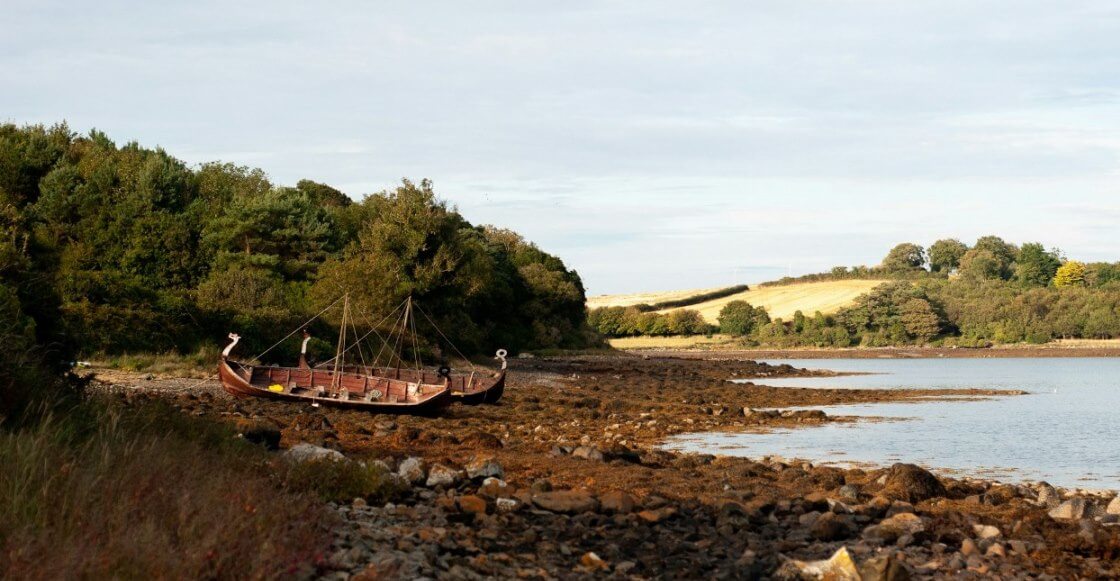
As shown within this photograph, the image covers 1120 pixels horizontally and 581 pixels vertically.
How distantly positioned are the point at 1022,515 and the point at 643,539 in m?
5.51

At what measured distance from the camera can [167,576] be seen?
7.03 metres

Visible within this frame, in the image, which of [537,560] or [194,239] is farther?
[194,239]

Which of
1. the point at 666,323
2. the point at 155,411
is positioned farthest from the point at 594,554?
the point at 666,323

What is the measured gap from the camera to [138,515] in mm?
8039

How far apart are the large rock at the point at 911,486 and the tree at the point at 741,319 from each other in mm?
116800

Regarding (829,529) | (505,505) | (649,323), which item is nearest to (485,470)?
(505,505)

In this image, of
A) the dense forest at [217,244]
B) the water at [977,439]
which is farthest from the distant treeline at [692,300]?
the water at [977,439]

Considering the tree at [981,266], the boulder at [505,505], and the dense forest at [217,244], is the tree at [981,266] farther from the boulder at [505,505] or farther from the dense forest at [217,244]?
the boulder at [505,505]

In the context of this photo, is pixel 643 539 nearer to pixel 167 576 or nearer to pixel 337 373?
pixel 167 576

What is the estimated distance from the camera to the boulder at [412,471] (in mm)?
12812

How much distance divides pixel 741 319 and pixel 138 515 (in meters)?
127

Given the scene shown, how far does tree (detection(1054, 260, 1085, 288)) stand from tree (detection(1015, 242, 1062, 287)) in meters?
2.59

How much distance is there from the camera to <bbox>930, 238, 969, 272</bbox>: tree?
17725cm

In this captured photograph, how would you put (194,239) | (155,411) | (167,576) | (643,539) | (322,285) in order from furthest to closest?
1. (194,239)
2. (322,285)
3. (155,411)
4. (643,539)
5. (167,576)
